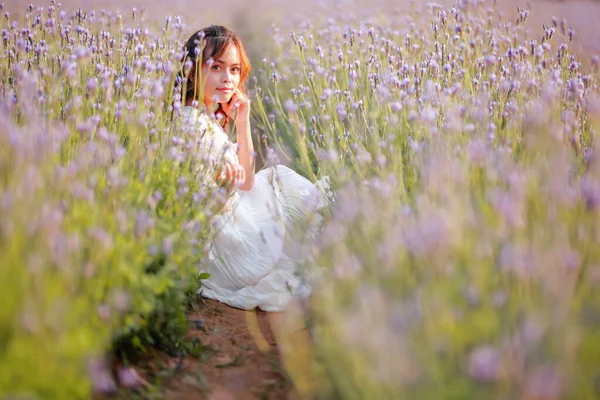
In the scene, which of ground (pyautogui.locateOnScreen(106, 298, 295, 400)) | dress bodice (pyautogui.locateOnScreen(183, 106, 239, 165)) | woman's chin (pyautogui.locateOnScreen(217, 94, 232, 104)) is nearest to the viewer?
ground (pyautogui.locateOnScreen(106, 298, 295, 400))

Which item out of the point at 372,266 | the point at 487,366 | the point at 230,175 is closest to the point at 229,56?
the point at 230,175

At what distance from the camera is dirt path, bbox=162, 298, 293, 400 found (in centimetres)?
189

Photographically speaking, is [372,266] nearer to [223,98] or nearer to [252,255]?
[252,255]

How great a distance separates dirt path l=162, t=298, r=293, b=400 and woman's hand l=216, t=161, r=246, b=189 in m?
0.53

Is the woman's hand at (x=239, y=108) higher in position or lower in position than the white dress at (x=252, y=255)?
higher

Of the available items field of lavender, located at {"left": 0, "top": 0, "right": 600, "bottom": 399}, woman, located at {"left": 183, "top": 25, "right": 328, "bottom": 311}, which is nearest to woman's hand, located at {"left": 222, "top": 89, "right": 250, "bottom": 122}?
woman, located at {"left": 183, "top": 25, "right": 328, "bottom": 311}

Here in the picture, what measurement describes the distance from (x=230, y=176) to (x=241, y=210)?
1.54ft

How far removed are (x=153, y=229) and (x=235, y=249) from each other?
106cm

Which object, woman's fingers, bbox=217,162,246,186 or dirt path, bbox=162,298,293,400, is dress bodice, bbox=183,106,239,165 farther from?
dirt path, bbox=162,298,293,400

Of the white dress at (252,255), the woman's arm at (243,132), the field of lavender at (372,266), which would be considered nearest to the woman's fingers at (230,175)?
the white dress at (252,255)

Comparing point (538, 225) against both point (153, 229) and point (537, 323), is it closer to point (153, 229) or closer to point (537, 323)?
point (537, 323)

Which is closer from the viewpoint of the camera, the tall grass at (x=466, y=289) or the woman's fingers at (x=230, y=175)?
the tall grass at (x=466, y=289)

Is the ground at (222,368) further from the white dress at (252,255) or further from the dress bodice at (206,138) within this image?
the dress bodice at (206,138)

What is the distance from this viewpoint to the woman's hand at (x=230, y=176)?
2.51 meters
